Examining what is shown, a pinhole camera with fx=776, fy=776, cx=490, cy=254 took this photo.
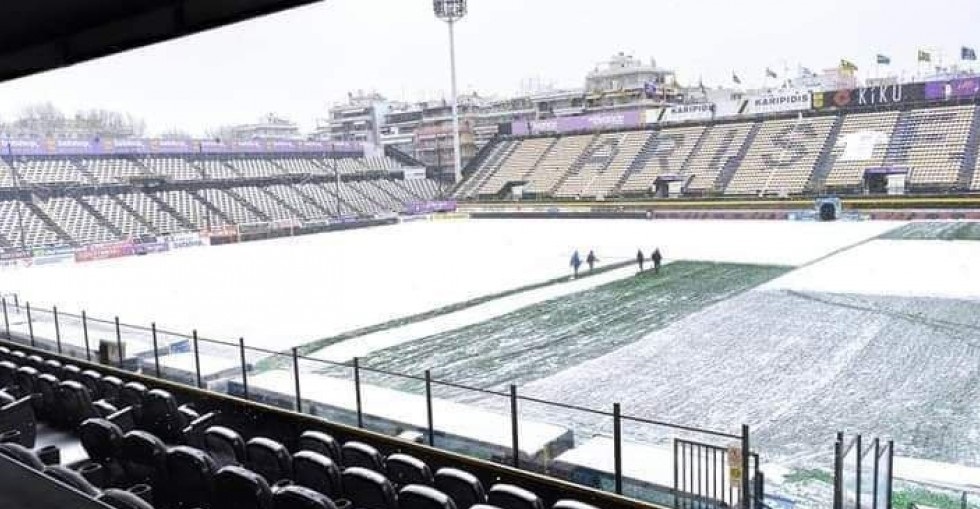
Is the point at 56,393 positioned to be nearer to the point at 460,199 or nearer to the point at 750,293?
the point at 750,293

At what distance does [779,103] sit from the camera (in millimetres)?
51719

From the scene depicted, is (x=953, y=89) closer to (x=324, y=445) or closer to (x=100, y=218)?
(x=100, y=218)

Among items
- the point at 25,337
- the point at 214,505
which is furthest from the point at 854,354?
the point at 25,337

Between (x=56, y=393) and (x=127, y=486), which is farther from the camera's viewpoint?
(x=56, y=393)

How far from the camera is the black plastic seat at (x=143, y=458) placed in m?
4.71

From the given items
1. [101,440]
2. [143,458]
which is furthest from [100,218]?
[143,458]

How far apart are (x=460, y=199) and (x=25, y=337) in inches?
1845

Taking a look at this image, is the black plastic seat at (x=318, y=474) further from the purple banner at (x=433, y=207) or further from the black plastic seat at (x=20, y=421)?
the purple banner at (x=433, y=207)

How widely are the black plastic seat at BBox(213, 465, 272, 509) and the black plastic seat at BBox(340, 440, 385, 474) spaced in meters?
1.03

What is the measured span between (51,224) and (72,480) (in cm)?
4389

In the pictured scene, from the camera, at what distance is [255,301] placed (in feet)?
66.2

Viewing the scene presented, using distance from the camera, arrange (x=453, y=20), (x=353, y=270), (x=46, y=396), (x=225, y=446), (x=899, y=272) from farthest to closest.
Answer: (x=453, y=20)
(x=353, y=270)
(x=899, y=272)
(x=46, y=396)
(x=225, y=446)

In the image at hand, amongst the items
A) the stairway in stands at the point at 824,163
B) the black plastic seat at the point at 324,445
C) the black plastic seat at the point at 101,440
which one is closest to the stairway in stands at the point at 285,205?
the stairway in stands at the point at 824,163

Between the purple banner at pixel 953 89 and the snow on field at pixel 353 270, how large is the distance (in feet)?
47.9
